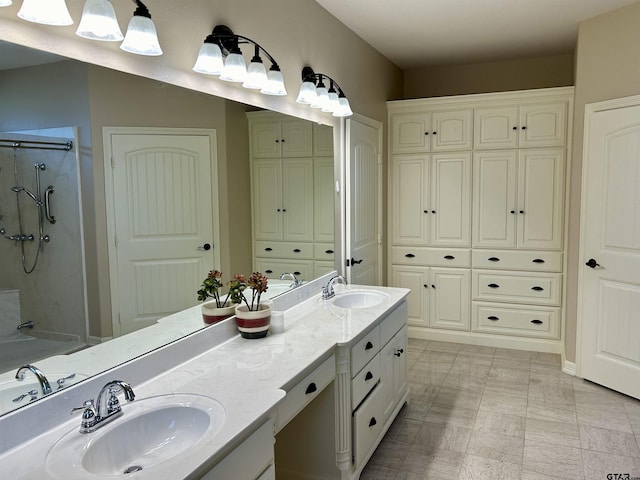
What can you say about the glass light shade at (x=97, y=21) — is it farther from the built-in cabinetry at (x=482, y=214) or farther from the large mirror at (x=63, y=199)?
the built-in cabinetry at (x=482, y=214)

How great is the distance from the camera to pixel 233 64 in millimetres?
2049

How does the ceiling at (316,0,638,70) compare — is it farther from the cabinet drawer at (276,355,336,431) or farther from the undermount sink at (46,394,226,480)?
the undermount sink at (46,394,226,480)

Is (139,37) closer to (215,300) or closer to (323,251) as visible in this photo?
(215,300)

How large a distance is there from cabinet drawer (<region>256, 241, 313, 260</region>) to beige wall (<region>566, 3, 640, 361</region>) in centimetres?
207

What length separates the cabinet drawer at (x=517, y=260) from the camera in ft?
13.1

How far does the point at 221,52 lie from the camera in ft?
6.71

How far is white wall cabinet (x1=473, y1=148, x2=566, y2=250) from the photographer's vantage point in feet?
12.9

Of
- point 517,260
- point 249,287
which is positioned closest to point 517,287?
point 517,260

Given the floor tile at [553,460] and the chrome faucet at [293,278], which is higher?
the chrome faucet at [293,278]

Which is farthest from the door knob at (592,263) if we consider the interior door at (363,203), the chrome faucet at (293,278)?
the chrome faucet at (293,278)

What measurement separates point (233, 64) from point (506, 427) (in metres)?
2.50

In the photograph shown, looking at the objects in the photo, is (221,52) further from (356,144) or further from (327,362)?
(356,144)

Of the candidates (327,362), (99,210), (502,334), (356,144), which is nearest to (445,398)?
(502,334)

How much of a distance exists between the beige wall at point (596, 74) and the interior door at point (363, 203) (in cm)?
150
